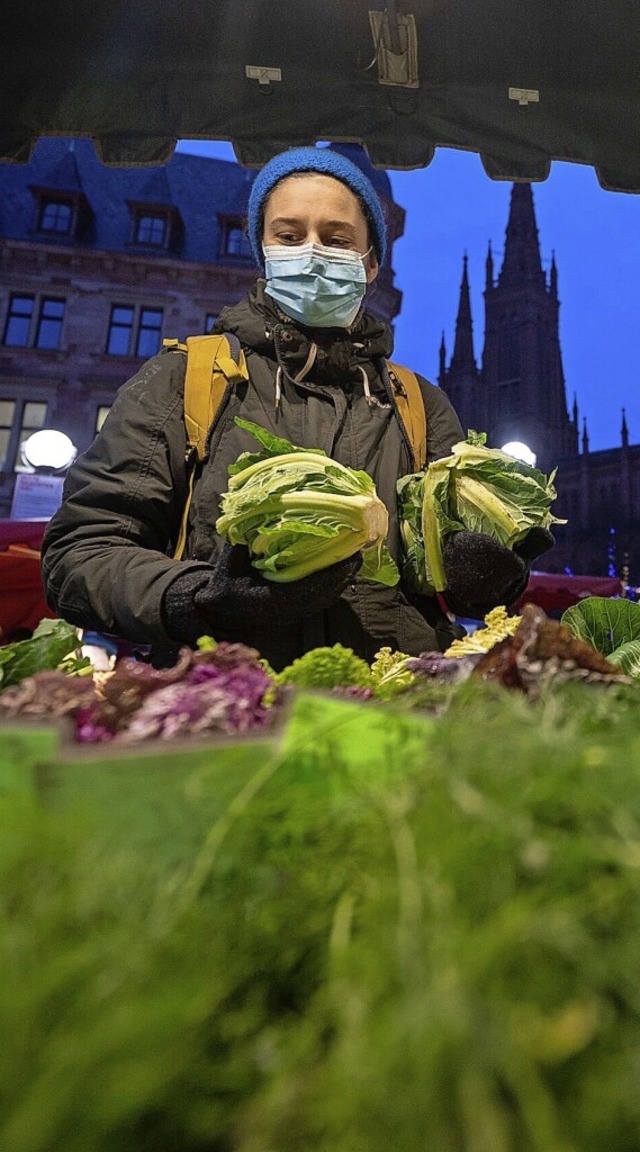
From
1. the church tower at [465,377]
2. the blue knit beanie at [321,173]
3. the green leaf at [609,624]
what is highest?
the church tower at [465,377]

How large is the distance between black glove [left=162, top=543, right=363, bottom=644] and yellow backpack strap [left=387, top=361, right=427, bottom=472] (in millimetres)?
862

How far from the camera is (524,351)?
214ft

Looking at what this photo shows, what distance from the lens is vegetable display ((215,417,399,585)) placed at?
1.39 meters

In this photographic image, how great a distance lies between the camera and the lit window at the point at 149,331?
2281cm

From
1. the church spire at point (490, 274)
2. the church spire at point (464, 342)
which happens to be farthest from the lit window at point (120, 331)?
the church spire at point (490, 274)

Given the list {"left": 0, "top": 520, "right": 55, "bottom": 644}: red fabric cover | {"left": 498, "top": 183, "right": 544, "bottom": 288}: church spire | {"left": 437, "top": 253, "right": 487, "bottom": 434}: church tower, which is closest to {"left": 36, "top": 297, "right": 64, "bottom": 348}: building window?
{"left": 0, "top": 520, "right": 55, "bottom": 644}: red fabric cover

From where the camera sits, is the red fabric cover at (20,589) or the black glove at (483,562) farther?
the red fabric cover at (20,589)

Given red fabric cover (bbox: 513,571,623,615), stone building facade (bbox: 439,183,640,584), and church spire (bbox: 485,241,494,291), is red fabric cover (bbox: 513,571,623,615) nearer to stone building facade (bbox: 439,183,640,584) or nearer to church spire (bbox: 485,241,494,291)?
stone building facade (bbox: 439,183,640,584)

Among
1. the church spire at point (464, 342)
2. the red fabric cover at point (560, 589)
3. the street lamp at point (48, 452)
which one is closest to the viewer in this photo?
the red fabric cover at point (560, 589)

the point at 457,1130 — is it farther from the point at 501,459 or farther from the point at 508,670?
the point at 501,459

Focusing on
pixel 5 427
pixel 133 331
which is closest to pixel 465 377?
pixel 133 331

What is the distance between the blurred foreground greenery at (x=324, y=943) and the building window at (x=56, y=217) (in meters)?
27.0

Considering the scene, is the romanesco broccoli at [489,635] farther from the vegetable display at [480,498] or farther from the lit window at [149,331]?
the lit window at [149,331]

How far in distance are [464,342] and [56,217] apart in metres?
48.7
